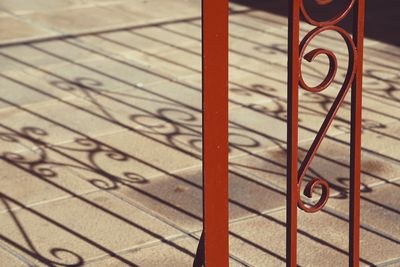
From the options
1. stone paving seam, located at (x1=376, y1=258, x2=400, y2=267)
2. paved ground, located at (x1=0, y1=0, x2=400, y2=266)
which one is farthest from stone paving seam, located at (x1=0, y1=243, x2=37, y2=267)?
stone paving seam, located at (x1=376, y1=258, x2=400, y2=267)

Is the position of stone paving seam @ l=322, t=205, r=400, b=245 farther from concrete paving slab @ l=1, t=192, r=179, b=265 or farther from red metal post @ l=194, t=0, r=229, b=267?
red metal post @ l=194, t=0, r=229, b=267

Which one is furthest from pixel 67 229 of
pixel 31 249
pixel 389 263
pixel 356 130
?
pixel 356 130

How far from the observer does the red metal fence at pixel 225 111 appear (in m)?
3.22

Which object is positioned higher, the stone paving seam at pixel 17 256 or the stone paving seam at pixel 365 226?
the stone paving seam at pixel 365 226

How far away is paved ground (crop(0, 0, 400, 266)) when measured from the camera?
4973mm

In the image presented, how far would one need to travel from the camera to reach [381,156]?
5992 mm

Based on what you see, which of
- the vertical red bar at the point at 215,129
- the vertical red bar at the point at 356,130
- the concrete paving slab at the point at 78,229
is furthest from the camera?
the concrete paving slab at the point at 78,229

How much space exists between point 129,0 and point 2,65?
93.6 inches

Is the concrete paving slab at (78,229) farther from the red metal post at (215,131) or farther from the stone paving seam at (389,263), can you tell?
the red metal post at (215,131)

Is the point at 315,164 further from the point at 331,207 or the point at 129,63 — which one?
the point at 129,63

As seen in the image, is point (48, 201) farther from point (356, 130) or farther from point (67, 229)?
point (356, 130)

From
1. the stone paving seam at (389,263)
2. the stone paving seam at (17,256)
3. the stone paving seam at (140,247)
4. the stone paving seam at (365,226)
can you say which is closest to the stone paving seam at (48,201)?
the stone paving seam at (17,256)

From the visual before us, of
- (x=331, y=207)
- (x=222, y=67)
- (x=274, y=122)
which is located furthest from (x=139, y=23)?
(x=222, y=67)

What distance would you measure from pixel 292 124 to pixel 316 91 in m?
0.15
